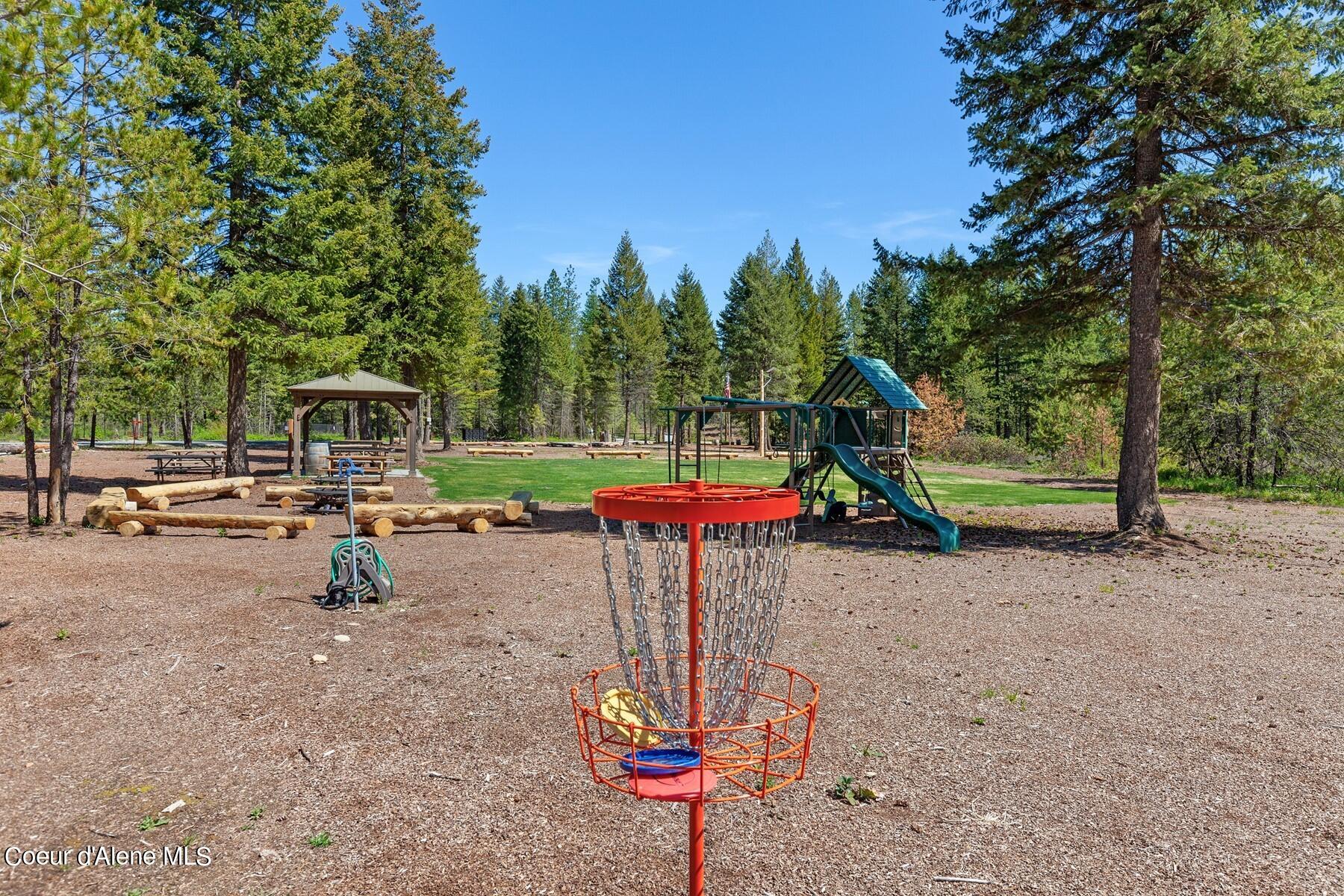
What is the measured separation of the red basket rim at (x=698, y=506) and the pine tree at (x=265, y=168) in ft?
64.7

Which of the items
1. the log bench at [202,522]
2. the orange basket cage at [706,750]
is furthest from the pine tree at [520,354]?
the orange basket cage at [706,750]

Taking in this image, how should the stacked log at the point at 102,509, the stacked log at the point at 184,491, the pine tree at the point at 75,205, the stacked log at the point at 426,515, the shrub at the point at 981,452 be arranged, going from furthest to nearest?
1. the shrub at the point at 981,452
2. the stacked log at the point at 184,491
3. the stacked log at the point at 426,515
4. the stacked log at the point at 102,509
5. the pine tree at the point at 75,205

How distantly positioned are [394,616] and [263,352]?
580 inches

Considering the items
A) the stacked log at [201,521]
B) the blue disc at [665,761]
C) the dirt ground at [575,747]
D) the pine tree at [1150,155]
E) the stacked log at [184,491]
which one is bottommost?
the dirt ground at [575,747]

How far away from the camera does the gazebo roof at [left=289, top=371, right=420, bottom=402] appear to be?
925 inches

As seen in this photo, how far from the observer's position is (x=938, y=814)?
4.16m

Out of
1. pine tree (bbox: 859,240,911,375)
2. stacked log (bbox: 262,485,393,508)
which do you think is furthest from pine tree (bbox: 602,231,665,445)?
stacked log (bbox: 262,485,393,508)

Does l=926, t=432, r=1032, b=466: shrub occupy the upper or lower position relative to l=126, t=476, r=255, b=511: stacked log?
upper

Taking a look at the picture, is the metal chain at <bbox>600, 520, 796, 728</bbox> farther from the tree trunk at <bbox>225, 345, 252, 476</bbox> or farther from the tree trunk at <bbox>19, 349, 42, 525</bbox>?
the tree trunk at <bbox>225, 345, 252, 476</bbox>

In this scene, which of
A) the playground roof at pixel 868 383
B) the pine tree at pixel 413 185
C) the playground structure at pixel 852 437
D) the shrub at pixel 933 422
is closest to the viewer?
the playground structure at pixel 852 437

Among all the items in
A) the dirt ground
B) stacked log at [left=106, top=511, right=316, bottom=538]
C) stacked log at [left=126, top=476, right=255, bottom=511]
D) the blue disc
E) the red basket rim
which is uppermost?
the red basket rim

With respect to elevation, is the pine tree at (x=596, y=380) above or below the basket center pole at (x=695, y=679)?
above

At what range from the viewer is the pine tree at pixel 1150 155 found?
37.7ft

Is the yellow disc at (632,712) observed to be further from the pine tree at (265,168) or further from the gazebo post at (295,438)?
the gazebo post at (295,438)
